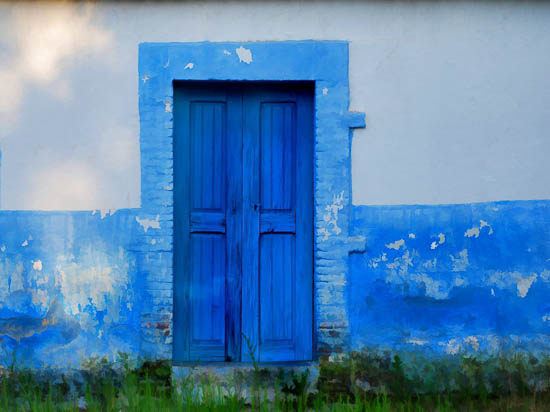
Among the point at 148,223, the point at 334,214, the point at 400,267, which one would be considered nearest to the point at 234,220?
the point at 148,223

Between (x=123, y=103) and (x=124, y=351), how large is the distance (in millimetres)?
1847

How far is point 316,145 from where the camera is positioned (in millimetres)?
4746

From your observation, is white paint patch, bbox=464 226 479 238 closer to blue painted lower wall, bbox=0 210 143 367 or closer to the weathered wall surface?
the weathered wall surface

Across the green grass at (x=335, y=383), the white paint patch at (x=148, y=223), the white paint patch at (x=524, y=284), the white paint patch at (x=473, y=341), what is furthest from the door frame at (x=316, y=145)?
the white paint patch at (x=524, y=284)

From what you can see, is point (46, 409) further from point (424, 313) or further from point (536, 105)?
point (536, 105)

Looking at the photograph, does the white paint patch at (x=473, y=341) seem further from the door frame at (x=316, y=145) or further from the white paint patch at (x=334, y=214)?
the white paint patch at (x=334, y=214)

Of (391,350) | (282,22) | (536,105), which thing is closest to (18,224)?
(282,22)

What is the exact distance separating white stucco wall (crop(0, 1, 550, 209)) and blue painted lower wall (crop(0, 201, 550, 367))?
0.17 m

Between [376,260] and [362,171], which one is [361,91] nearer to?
[362,171]

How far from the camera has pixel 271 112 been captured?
4922 millimetres

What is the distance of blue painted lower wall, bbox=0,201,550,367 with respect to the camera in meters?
4.68

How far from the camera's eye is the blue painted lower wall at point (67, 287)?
468 cm

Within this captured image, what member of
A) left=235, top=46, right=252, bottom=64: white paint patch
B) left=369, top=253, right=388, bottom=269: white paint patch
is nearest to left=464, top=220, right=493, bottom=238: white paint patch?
left=369, top=253, right=388, bottom=269: white paint patch

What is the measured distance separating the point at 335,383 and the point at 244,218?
1415 mm
